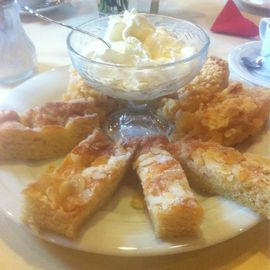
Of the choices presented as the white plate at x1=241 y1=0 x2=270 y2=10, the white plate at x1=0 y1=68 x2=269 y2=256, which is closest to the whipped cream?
the white plate at x1=0 y1=68 x2=269 y2=256

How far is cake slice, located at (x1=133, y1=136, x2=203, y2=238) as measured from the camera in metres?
0.73

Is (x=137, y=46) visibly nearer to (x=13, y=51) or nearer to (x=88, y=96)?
(x=88, y=96)

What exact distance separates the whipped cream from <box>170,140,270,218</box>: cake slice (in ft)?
0.57

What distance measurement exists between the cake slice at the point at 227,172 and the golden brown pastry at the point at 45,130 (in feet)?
0.81

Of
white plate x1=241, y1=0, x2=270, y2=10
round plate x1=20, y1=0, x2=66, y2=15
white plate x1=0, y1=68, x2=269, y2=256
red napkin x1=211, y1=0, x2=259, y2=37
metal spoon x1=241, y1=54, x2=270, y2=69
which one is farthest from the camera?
white plate x1=241, y1=0, x2=270, y2=10

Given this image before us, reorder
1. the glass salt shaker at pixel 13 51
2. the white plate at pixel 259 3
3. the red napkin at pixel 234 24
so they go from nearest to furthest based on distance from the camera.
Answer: the glass salt shaker at pixel 13 51, the red napkin at pixel 234 24, the white plate at pixel 259 3

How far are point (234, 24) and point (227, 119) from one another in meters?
0.84

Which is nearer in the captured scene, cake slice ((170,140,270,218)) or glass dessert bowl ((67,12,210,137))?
cake slice ((170,140,270,218))

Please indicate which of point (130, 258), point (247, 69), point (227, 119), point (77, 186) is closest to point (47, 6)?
point (247, 69)

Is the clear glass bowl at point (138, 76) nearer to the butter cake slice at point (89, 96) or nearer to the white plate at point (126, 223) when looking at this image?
the butter cake slice at point (89, 96)

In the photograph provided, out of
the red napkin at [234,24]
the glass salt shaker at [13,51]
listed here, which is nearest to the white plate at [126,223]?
the glass salt shaker at [13,51]

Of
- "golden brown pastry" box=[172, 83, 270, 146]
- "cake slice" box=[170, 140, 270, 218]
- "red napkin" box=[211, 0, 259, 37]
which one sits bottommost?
"red napkin" box=[211, 0, 259, 37]

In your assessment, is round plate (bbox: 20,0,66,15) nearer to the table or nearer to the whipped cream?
the whipped cream

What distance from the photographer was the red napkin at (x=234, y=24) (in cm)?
173
